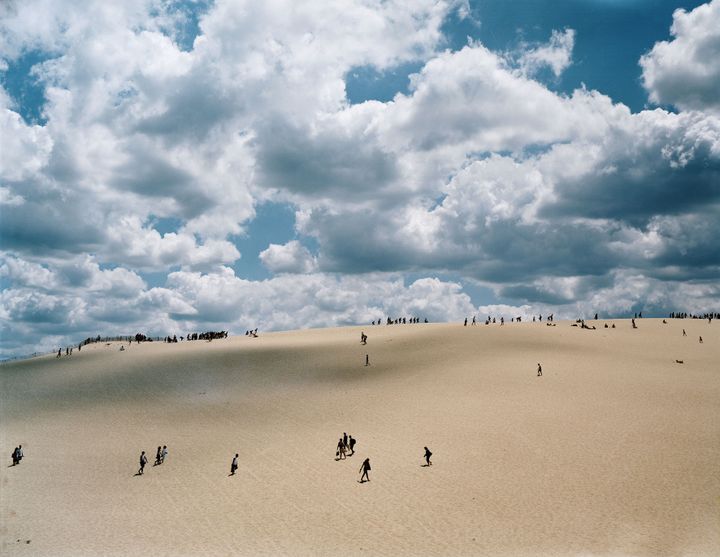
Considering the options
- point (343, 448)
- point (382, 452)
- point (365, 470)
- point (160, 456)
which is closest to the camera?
point (365, 470)

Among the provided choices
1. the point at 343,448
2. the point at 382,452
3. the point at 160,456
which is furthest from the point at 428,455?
the point at 160,456

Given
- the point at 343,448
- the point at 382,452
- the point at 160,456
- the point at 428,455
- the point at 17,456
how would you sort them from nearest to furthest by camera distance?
the point at 428,455, the point at 343,448, the point at 382,452, the point at 160,456, the point at 17,456

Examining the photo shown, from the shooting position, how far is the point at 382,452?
93.7 feet

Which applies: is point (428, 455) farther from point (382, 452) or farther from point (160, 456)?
point (160, 456)

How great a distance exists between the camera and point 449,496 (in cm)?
2247

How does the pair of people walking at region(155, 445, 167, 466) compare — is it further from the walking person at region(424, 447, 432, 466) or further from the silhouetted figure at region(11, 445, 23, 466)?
the walking person at region(424, 447, 432, 466)

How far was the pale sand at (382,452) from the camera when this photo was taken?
1938cm

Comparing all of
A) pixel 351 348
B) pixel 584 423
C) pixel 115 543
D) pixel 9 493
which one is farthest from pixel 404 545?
pixel 351 348

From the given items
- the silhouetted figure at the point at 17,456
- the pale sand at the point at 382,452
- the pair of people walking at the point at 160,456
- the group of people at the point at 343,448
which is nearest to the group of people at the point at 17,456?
the silhouetted figure at the point at 17,456

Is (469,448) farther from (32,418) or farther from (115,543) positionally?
(32,418)

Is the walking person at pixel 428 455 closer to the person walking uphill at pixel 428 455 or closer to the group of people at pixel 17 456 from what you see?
the person walking uphill at pixel 428 455

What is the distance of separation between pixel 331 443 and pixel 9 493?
15.5 meters

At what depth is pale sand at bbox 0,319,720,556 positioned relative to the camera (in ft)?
63.6

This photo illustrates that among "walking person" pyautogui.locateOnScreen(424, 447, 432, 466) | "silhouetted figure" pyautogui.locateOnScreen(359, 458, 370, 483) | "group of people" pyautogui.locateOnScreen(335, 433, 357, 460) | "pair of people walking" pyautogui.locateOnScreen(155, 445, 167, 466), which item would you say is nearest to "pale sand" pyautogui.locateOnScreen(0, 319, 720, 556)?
"walking person" pyautogui.locateOnScreen(424, 447, 432, 466)
